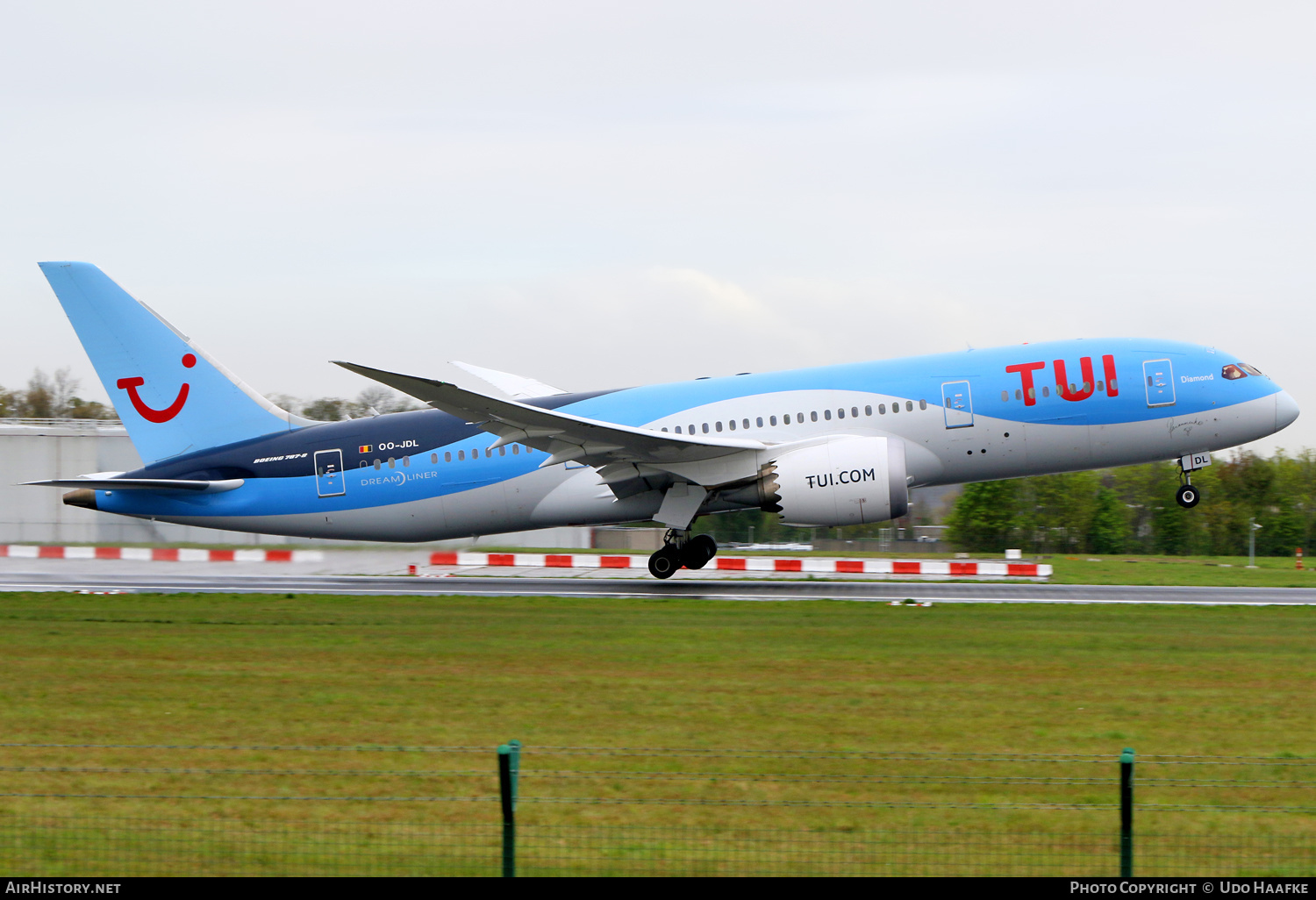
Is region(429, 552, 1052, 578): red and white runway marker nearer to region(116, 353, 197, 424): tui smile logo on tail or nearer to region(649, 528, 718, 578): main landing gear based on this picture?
region(649, 528, 718, 578): main landing gear

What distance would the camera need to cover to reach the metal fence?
→ 7.86 m

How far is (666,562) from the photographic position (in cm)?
2792

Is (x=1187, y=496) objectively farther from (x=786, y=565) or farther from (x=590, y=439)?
(x=590, y=439)

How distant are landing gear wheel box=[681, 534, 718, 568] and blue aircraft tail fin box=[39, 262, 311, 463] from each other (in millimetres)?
10104

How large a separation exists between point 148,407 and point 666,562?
13.3 m

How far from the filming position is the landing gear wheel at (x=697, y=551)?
27.9 m

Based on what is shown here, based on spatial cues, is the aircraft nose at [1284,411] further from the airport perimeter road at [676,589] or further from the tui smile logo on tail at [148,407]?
the tui smile logo on tail at [148,407]

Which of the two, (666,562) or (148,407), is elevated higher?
(148,407)

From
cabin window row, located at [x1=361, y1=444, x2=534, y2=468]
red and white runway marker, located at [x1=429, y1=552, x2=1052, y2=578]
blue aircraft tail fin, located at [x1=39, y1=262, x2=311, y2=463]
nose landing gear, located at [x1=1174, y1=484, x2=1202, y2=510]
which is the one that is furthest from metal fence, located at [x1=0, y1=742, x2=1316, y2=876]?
red and white runway marker, located at [x1=429, y1=552, x2=1052, y2=578]

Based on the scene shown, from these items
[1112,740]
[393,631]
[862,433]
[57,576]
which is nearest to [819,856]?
[1112,740]

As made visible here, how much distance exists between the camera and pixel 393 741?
1168cm

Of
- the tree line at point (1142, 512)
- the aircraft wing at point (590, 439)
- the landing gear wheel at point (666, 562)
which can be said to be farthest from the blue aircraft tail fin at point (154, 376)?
the tree line at point (1142, 512)

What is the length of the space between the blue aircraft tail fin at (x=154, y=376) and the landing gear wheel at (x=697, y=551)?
33.2 feet

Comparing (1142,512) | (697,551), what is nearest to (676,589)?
(697,551)
